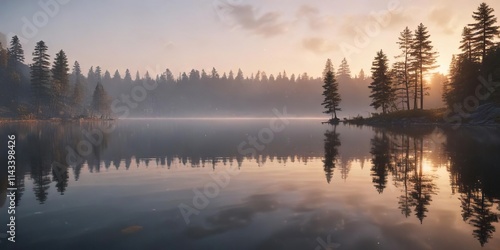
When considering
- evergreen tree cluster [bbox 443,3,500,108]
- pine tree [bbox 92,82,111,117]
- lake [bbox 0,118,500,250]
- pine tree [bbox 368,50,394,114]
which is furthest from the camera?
pine tree [bbox 92,82,111,117]

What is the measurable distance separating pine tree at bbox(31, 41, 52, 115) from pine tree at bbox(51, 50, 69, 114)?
261 cm

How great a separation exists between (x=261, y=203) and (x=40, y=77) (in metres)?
106

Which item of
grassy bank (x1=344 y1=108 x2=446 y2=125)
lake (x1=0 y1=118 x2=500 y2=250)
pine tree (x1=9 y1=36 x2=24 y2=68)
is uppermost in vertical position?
pine tree (x1=9 y1=36 x2=24 y2=68)

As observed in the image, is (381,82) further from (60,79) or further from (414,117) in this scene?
(60,79)

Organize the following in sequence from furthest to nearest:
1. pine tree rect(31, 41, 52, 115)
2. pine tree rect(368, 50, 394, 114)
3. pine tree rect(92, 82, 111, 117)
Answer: pine tree rect(92, 82, 111, 117)
pine tree rect(31, 41, 52, 115)
pine tree rect(368, 50, 394, 114)

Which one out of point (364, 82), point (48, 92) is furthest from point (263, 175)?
point (364, 82)

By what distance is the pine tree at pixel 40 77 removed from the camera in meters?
95.3

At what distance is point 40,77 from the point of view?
95.7 metres

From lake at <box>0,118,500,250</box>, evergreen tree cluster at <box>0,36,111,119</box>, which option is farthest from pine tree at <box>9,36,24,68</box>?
lake at <box>0,118,500,250</box>

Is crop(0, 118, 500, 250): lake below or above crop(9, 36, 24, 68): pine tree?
below

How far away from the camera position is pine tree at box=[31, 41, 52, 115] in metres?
95.3

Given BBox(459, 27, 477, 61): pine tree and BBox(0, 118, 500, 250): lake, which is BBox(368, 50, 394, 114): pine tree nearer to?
BBox(459, 27, 477, 61): pine tree

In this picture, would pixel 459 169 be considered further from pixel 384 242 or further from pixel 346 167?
pixel 384 242

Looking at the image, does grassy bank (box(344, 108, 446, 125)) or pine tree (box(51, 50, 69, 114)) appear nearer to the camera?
grassy bank (box(344, 108, 446, 125))
